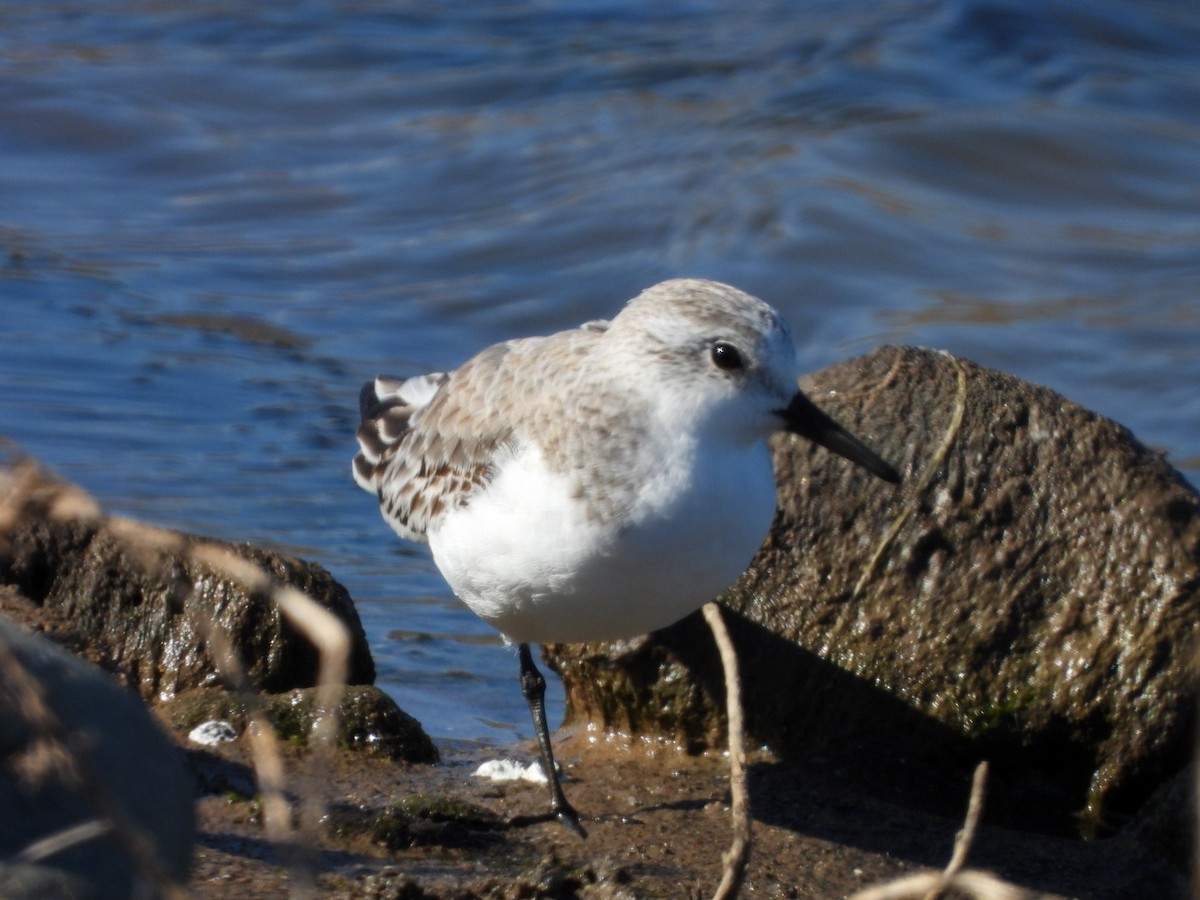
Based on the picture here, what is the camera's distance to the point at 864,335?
10656 millimetres

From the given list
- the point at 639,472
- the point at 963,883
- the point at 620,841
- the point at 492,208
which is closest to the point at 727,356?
the point at 639,472

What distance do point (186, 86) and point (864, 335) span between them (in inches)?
287

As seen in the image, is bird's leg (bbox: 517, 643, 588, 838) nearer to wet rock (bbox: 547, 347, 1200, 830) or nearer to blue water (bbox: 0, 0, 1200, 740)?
wet rock (bbox: 547, 347, 1200, 830)

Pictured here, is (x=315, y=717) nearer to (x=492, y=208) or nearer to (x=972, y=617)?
(x=972, y=617)

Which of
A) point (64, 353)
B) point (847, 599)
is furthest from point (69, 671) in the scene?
point (64, 353)

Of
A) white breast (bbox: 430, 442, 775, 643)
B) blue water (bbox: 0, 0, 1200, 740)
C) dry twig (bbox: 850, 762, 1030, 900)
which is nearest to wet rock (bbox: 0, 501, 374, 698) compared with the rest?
white breast (bbox: 430, 442, 775, 643)

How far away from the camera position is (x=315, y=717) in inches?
199

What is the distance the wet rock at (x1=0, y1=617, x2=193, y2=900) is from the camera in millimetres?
2867

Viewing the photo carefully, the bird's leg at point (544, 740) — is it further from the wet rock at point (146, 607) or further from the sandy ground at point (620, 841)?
the wet rock at point (146, 607)

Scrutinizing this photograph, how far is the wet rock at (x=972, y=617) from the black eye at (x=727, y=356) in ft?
3.87

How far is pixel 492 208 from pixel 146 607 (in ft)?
25.5

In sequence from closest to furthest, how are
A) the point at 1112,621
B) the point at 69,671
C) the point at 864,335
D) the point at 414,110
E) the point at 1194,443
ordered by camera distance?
the point at 69,671
the point at 1112,621
the point at 1194,443
the point at 864,335
the point at 414,110

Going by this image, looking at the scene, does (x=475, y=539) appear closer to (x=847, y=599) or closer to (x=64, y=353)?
(x=847, y=599)

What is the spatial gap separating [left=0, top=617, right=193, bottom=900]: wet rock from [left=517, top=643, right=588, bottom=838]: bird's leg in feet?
6.23
